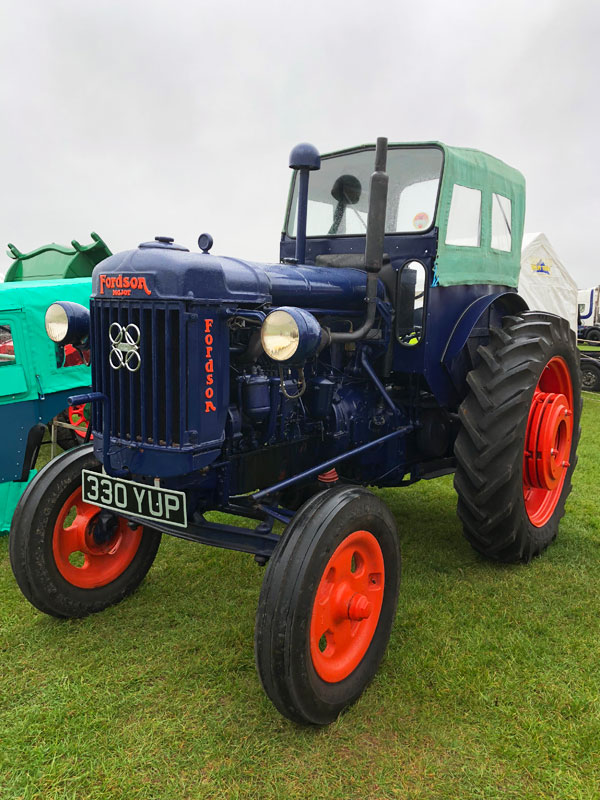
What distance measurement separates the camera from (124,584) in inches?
130

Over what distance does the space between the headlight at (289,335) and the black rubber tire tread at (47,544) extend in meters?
1.30

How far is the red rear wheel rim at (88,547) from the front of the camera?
10.1 feet

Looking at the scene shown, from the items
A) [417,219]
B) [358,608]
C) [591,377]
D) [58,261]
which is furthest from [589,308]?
[358,608]

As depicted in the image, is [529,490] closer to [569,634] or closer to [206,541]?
[569,634]

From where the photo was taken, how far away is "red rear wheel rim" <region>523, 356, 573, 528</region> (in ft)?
12.2

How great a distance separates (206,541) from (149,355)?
32.3 inches

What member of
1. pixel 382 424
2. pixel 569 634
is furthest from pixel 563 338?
pixel 569 634

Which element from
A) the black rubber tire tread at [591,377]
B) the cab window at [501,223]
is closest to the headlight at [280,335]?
the cab window at [501,223]

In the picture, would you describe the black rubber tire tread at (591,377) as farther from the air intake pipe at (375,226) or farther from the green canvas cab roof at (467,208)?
the air intake pipe at (375,226)

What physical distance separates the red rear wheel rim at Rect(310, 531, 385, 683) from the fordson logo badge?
1.10 metres

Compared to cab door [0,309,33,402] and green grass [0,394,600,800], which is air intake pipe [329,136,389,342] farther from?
cab door [0,309,33,402]

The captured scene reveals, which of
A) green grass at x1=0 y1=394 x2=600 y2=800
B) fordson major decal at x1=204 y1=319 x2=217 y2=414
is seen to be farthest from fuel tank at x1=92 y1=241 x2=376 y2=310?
green grass at x1=0 y1=394 x2=600 y2=800

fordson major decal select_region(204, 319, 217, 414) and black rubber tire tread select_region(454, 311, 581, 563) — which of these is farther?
black rubber tire tread select_region(454, 311, 581, 563)

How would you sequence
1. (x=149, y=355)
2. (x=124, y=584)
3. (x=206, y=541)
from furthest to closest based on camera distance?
(x=124, y=584), (x=206, y=541), (x=149, y=355)
